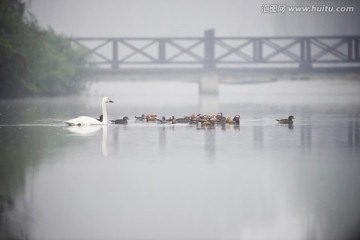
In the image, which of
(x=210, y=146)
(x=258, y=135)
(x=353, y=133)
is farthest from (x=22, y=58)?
(x=210, y=146)

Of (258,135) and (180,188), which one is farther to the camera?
(258,135)

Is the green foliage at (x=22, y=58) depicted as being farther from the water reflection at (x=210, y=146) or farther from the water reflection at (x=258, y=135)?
the water reflection at (x=210, y=146)

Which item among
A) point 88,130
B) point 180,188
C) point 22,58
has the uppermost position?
point 22,58

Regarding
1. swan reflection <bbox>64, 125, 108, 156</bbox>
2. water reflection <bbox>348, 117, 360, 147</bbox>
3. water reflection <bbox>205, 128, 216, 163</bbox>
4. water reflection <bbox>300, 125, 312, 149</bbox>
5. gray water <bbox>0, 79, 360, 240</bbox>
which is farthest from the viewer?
swan reflection <bbox>64, 125, 108, 156</bbox>

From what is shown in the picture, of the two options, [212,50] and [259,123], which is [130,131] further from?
[212,50]

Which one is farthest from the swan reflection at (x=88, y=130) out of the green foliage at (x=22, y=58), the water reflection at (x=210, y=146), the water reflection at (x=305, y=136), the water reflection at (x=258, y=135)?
the green foliage at (x=22, y=58)

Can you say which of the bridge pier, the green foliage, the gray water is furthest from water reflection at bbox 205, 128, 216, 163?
the bridge pier

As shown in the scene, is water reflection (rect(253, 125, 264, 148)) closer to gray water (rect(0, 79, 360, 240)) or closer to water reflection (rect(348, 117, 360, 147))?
gray water (rect(0, 79, 360, 240))

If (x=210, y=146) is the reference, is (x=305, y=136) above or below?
above

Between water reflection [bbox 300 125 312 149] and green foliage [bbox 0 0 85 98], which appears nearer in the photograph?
water reflection [bbox 300 125 312 149]

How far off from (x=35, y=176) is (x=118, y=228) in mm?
3450

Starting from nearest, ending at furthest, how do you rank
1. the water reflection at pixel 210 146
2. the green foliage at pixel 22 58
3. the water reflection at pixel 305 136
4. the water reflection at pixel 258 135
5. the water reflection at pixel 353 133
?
the water reflection at pixel 210 146, the water reflection at pixel 305 136, the water reflection at pixel 258 135, the water reflection at pixel 353 133, the green foliage at pixel 22 58

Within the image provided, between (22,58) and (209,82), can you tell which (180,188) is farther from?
(209,82)

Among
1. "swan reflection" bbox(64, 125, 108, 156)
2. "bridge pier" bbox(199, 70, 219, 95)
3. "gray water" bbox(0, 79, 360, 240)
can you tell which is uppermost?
"bridge pier" bbox(199, 70, 219, 95)
